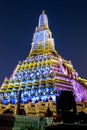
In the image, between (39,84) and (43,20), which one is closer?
(39,84)

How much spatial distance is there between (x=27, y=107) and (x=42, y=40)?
3699 cm

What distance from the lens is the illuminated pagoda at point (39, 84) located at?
1583 inches

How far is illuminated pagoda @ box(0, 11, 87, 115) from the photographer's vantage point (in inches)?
1583

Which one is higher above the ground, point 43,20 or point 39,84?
point 43,20

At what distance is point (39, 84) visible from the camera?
48.6m

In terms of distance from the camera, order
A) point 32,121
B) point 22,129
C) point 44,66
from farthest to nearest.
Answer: point 44,66 < point 32,121 < point 22,129

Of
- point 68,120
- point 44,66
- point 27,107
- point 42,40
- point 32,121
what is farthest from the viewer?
point 42,40

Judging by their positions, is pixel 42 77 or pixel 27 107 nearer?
pixel 27 107

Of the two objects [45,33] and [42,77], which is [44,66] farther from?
[45,33]

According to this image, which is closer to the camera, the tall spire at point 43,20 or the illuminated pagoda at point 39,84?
the illuminated pagoda at point 39,84

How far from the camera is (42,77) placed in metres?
50.5

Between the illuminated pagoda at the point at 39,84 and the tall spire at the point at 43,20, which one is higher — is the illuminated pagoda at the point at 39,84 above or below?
below

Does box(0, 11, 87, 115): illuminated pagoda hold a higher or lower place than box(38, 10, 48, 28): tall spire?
lower

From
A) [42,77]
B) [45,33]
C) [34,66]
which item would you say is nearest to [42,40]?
[45,33]
